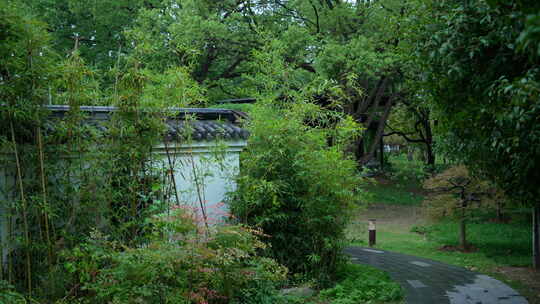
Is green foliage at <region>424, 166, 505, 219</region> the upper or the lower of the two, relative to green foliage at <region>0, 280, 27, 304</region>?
upper

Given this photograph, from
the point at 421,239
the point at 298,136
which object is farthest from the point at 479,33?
the point at 421,239

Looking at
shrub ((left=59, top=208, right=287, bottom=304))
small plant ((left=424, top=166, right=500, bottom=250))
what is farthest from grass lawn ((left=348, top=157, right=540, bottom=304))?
shrub ((left=59, top=208, right=287, bottom=304))

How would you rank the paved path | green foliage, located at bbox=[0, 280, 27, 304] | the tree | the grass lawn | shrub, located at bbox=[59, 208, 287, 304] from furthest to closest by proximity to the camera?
the grass lawn → the paved path → shrub, located at bbox=[59, 208, 287, 304] → green foliage, located at bbox=[0, 280, 27, 304] → the tree

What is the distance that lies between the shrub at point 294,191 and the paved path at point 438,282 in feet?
4.53

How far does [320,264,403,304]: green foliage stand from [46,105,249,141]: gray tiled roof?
8.15 ft

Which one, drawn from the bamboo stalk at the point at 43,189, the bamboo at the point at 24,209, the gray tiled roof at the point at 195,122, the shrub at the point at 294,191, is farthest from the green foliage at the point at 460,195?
the bamboo at the point at 24,209

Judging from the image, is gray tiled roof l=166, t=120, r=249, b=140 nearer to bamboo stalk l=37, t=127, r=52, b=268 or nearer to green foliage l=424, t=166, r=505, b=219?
bamboo stalk l=37, t=127, r=52, b=268

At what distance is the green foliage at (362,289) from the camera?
595cm

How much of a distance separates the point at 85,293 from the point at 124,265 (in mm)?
756

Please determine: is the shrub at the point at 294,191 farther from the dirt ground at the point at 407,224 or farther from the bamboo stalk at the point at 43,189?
the bamboo stalk at the point at 43,189

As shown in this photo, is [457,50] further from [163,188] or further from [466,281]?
[466,281]

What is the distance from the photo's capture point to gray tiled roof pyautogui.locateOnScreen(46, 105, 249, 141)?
5223 mm

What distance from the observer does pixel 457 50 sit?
4.03m

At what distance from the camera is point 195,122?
6664 millimetres
